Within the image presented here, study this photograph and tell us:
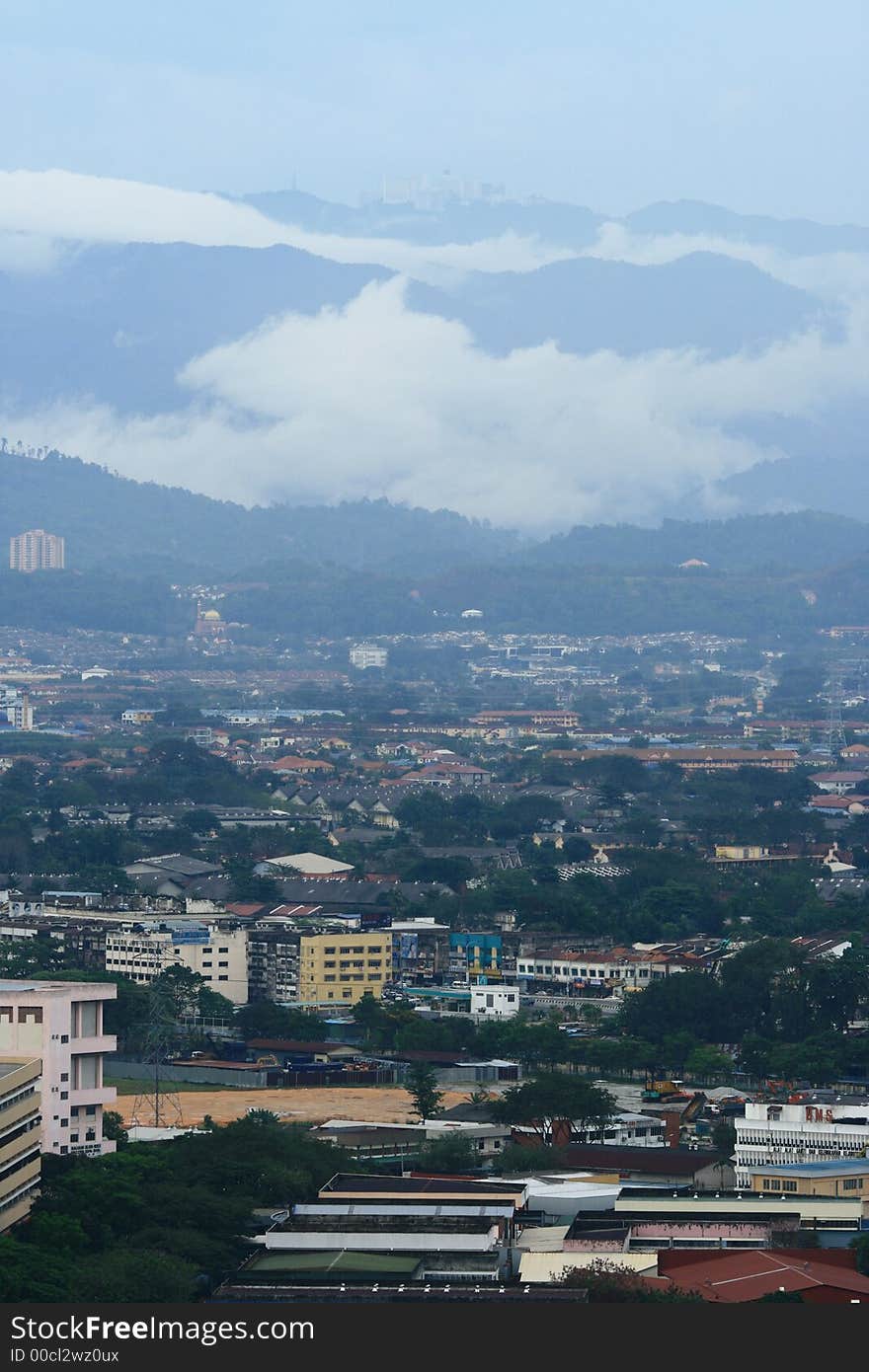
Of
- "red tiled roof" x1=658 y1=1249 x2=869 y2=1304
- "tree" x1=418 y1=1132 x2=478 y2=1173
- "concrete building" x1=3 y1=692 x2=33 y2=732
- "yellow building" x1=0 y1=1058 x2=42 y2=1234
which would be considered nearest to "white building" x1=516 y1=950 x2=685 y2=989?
"tree" x1=418 y1=1132 x2=478 y2=1173

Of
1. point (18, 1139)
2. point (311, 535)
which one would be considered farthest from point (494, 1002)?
point (311, 535)

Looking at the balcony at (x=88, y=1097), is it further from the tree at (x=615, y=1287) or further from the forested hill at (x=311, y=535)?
the forested hill at (x=311, y=535)

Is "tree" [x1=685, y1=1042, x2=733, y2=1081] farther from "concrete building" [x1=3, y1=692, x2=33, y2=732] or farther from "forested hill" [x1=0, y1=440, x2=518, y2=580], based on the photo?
"forested hill" [x1=0, y1=440, x2=518, y2=580]

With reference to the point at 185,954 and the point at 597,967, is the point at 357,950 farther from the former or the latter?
the point at 597,967

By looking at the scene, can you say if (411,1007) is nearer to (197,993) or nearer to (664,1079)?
(197,993)

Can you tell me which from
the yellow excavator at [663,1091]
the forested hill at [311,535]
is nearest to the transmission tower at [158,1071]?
the yellow excavator at [663,1091]

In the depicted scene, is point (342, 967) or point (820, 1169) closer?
point (820, 1169)

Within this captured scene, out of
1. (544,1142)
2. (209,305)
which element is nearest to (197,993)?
(544,1142)
